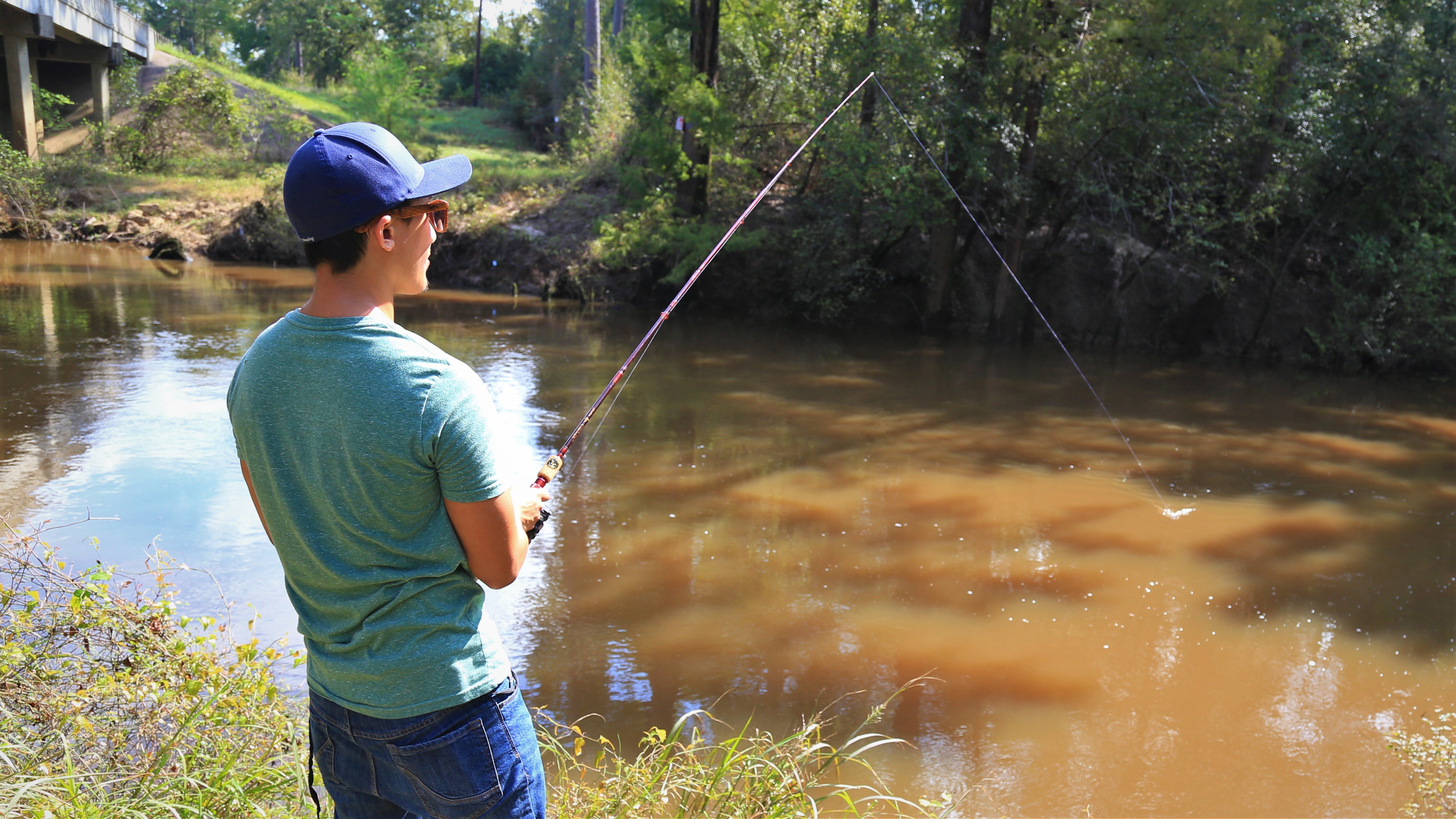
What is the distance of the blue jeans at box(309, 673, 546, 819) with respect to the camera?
1605 mm

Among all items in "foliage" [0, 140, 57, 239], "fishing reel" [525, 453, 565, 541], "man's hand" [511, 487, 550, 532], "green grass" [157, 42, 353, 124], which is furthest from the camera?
"green grass" [157, 42, 353, 124]

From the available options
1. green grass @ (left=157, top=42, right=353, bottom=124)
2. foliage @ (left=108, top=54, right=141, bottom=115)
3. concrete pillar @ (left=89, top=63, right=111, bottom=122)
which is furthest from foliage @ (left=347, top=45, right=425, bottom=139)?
concrete pillar @ (left=89, top=63, right=111, bottom=122)

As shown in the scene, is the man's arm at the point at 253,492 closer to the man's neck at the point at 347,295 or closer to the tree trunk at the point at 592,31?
the man's neck at the point at 347,295

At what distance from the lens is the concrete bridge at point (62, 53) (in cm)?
2073

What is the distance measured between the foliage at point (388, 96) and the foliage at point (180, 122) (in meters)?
2.92

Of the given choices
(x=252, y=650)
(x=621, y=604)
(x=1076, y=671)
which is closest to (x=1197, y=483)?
(x=1076, y=671)

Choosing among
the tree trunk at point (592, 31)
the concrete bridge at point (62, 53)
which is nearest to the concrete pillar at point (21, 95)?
the concrete bridge at point (62, 53)

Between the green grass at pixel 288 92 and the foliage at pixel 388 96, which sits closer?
the foliage at pixel 388 96

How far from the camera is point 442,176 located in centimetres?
170

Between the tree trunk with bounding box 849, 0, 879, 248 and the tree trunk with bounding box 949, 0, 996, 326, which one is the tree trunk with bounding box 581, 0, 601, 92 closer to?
the tree trunk with bounding box 849, 0, 879, 248

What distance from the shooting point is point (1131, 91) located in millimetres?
12586

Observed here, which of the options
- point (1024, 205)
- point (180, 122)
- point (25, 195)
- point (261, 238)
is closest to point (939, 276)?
point (1024, 205)

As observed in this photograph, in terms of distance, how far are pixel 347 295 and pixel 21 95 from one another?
84.6ft

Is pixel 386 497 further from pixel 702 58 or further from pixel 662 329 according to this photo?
pixel 702 58
